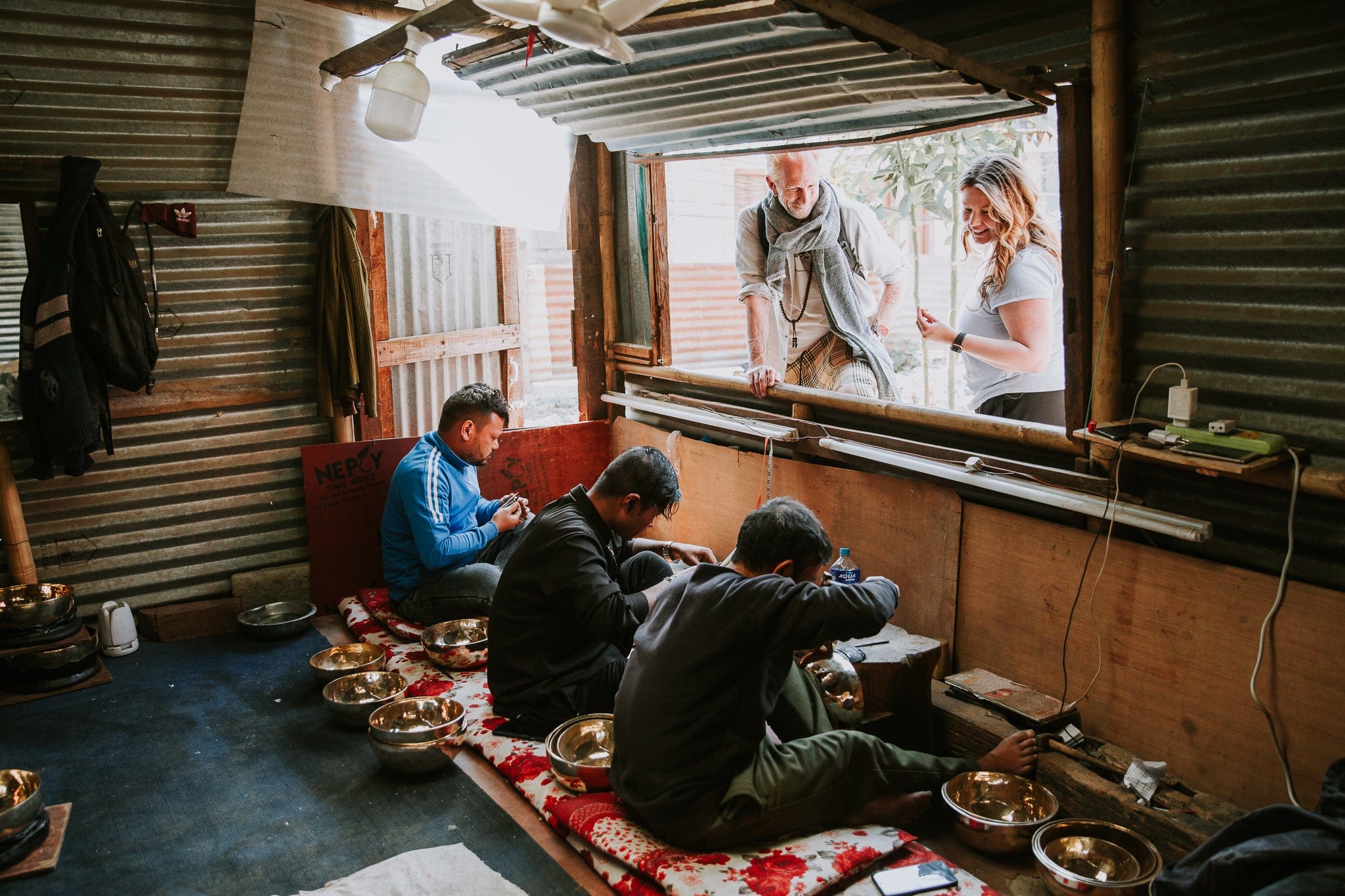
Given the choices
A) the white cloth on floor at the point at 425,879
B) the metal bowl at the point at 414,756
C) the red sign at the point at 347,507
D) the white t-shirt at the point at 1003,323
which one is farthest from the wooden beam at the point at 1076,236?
the red sign at the point at 347,507

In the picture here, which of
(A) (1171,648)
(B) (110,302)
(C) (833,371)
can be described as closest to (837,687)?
(A) (1171,648)

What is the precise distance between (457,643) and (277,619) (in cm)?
151

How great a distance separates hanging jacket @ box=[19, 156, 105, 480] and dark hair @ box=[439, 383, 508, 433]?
1.97 metres

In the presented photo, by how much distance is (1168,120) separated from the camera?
3.62m

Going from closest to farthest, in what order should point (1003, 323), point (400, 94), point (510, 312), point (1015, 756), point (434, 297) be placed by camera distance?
point (1015, 756) < point (400, 94) < point (1003, 323) < point (434, 297) < point (510, 312)

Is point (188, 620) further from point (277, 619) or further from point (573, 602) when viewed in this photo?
point (573, 602)

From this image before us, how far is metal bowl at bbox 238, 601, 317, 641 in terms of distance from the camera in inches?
233

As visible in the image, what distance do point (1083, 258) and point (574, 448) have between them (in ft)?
13.7

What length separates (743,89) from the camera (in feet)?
15.2

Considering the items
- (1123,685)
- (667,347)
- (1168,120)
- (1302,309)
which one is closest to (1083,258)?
(1168,120)

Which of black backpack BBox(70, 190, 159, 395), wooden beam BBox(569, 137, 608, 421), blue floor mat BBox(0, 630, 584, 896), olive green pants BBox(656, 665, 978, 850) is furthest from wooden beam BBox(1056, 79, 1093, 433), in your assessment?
black backpack BBox(70, 190, 159, 395)

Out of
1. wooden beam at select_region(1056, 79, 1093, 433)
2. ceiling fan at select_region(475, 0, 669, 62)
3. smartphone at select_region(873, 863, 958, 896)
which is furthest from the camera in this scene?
wooden beam at select_region(1056, 79, 1093, 433)

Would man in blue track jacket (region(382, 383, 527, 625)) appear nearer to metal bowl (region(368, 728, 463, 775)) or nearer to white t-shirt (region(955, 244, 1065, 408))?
metal bowl (region(368, 728, 463, 775))

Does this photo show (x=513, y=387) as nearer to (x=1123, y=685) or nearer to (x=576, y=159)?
(x=576, y=159)
